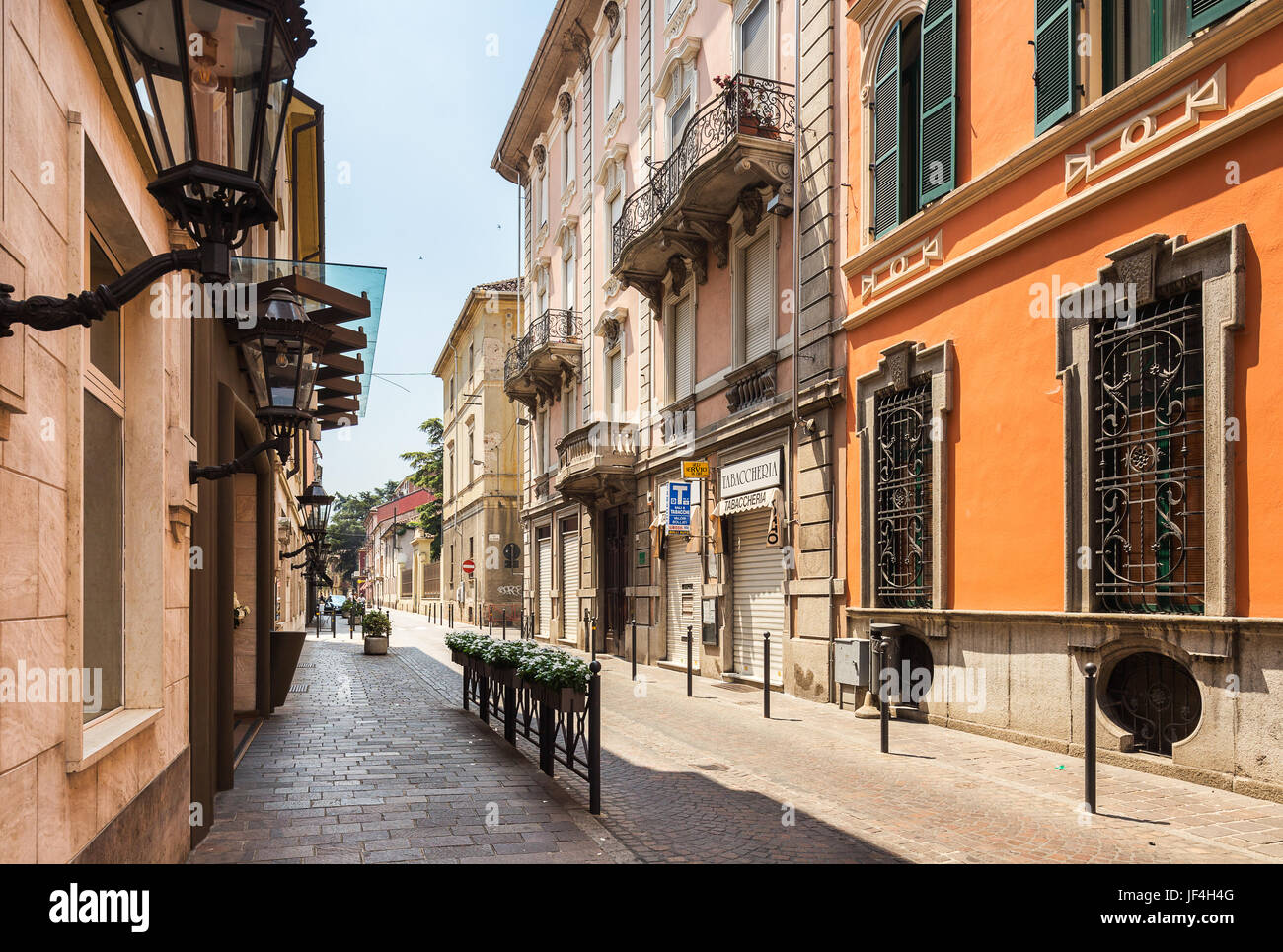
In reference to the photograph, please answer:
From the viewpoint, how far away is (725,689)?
15.7 meters

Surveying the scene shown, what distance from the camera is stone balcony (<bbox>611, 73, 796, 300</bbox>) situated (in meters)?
15.4

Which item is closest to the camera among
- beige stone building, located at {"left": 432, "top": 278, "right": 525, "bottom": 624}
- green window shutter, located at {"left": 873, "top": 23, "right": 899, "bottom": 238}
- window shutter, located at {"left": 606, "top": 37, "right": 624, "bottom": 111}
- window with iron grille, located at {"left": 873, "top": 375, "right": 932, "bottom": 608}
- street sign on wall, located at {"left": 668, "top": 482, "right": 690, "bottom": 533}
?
window with iron grille, located at {"left": 873, "top": 375, "right": 932, "bottom": 608}

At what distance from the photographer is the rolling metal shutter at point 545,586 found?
101 feet

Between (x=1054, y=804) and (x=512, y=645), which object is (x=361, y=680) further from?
(x=1054, y=804)

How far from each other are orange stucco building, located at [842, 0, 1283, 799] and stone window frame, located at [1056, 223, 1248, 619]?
2 cm

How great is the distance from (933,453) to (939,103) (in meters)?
4.13

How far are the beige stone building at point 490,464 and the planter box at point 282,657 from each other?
27.8m

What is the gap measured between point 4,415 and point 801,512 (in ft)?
41.1

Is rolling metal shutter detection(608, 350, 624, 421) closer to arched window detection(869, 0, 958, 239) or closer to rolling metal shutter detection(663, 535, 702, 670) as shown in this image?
rolling metal shutter detection(663, 535, 702, 670)

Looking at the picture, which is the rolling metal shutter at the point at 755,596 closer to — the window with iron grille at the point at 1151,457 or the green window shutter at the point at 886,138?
the green window shutter at the point at 886,138

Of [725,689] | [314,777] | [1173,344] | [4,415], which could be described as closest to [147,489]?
[4,415]

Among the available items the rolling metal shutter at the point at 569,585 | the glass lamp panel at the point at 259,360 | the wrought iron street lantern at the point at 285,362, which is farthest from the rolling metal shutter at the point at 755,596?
the rolling metal shutter at the point at 569,585

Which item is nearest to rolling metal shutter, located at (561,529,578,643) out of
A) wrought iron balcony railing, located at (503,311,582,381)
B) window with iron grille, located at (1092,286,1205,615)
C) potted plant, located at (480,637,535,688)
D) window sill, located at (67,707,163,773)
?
wrought iron balcony railing, located at (503,311,582,381)

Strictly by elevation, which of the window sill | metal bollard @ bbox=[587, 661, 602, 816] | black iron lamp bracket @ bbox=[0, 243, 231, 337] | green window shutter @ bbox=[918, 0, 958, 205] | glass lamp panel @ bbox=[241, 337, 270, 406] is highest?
green window shutter @ bbox=[918, 0, 958, 205]
